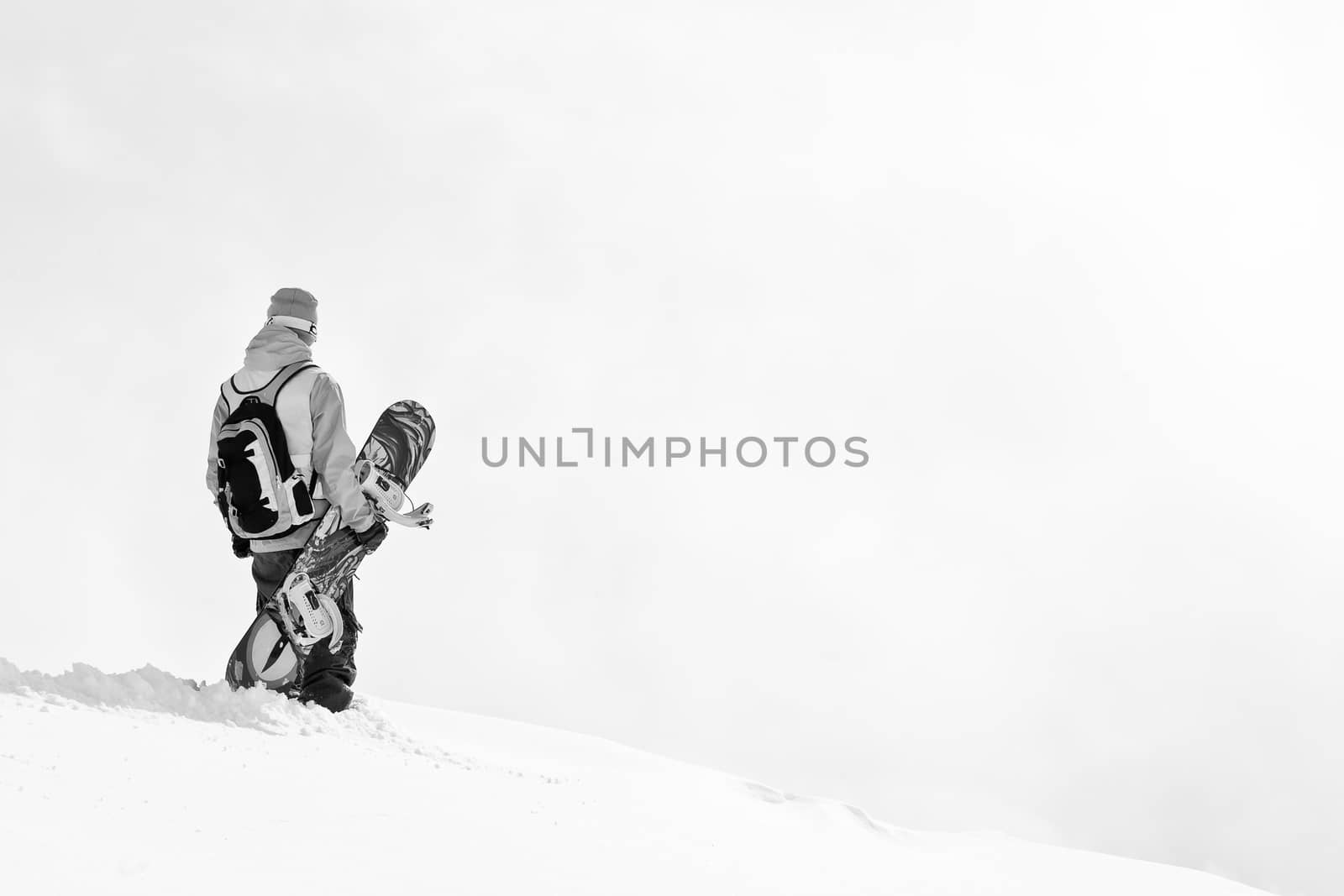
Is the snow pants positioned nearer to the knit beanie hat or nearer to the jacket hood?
Answer: the jacket hood

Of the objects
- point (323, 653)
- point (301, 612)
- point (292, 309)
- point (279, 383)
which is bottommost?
point (323, 653)

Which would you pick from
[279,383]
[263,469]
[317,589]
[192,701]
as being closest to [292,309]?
[279,383]

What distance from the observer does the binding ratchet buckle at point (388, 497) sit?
231 inches

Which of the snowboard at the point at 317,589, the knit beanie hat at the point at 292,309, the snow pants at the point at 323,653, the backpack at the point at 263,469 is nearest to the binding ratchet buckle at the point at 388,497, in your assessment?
the snowboard at the point at 317,589

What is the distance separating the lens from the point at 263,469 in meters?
5.77

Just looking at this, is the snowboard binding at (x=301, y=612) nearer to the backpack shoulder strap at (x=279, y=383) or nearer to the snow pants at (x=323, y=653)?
the snow pants at (x=323, y=653)

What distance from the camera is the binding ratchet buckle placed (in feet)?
19.3

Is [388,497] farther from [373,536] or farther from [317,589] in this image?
[317,589]

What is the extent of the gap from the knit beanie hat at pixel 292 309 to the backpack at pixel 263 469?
0.98 feet

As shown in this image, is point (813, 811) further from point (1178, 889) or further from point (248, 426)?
point (248, 426)

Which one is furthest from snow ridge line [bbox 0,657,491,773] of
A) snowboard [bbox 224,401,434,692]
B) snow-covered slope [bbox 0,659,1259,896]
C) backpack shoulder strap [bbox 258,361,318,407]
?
backpack shoulder strap [bbox 258,361,318,407]

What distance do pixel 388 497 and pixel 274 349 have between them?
99 cm

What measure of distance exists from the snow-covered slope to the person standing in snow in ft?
2.70

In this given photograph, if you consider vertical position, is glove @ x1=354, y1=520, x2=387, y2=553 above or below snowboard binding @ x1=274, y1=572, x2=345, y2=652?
above
